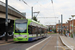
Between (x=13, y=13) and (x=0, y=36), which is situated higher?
(x=13, y=13)

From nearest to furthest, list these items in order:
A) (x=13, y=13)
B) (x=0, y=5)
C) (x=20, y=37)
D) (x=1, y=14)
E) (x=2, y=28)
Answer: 1. (x=20, y=37)
2. (x=0, y=5)
3. (x=1, y=14)
4. (x=13, y=13)
5. (x=2, y=28)

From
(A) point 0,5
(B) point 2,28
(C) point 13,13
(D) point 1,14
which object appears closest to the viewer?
(A) point 0,5

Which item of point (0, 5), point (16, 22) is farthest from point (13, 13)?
point (16, 22)

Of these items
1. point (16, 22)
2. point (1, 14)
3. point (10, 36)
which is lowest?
point (10, 36)

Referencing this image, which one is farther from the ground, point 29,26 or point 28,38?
point 29,26

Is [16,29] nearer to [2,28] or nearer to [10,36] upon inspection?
[10,36]

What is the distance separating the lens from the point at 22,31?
835 inches

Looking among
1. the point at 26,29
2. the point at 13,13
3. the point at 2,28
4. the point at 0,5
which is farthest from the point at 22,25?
the point at 2,28

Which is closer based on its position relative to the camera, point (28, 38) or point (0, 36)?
point (28, 38)

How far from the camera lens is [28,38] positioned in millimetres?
21453

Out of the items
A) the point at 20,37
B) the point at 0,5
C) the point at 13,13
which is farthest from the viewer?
the point at 13,13

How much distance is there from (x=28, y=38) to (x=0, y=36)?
866 centimetres

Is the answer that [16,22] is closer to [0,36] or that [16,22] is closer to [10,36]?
[0,36]

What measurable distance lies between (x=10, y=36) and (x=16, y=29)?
1231 centimetres
